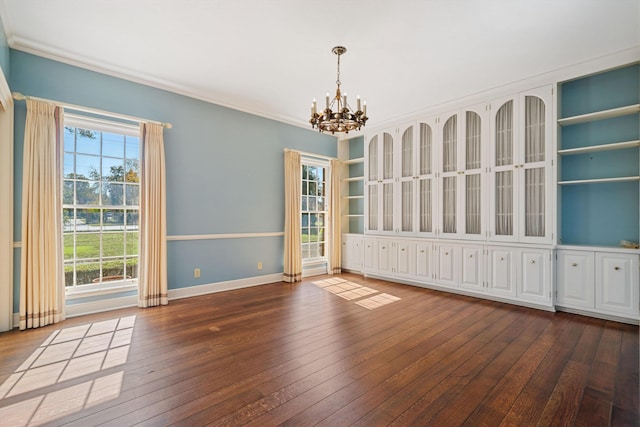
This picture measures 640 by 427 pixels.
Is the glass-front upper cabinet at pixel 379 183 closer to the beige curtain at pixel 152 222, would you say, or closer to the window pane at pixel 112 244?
the beige curtain at pixel 152 222

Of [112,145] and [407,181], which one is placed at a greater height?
[112,145]

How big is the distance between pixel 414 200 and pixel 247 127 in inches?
121

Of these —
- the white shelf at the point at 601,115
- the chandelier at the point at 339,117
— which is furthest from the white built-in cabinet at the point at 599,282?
the chandelier at the point at 339,117

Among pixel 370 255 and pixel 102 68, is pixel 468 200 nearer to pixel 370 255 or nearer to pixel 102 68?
pixel 370 255

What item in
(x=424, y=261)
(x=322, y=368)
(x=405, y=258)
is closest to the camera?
(x=322, y=368)

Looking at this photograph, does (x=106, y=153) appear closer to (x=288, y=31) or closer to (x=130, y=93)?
(x=130, y=93)

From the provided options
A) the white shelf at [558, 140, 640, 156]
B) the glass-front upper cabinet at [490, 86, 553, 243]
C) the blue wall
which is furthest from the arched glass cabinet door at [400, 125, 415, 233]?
the white shelf at [558, 140, 640, 156]

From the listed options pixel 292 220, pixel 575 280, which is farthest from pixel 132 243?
pixel 575 280

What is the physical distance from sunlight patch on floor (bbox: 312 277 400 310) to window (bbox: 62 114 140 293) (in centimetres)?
285

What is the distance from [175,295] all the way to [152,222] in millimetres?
1101

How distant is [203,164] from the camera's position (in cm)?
457

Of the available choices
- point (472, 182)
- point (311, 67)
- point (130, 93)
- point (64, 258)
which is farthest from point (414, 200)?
point (64, 258)

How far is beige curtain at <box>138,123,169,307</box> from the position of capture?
154 inches

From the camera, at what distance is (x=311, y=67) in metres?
3.73
